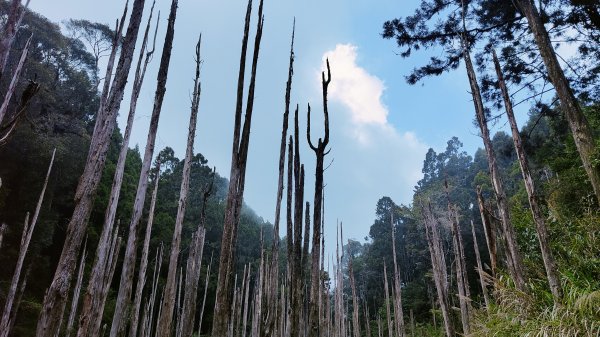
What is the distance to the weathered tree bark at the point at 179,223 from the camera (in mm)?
5911

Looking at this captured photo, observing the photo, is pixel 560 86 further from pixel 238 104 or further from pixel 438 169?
pixel 438 169

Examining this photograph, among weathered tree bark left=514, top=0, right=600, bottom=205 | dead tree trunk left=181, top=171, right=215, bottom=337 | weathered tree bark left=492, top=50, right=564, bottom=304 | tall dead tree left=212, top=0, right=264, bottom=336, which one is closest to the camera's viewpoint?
tall dead tree left=212, top=0, right=264, bottom=336

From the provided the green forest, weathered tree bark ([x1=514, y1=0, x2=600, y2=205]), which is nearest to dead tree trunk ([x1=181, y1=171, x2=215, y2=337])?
the green forest

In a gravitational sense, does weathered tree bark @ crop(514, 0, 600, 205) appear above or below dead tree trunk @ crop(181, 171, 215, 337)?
above

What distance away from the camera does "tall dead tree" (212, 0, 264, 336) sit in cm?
353

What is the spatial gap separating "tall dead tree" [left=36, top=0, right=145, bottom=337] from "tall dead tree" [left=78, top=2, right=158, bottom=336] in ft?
2.89

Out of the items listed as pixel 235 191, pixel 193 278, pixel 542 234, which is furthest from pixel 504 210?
pixel 193 278

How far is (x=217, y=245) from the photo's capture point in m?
21.4

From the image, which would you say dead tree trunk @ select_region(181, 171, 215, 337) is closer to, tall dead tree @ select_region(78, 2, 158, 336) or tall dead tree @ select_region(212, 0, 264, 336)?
tall dead tree @ select_region(78, 2, 158, 336)

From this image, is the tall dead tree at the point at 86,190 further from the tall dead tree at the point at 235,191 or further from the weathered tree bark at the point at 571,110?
the weathered tree bark at the point at 571,110

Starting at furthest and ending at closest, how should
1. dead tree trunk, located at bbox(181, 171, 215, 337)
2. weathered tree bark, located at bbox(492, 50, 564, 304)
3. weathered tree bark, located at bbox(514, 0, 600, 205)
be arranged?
1. dead tree trunk, located at bbox(181, 171, 215, 337)
2. weathered tree bark, located at bbox(514, 0, 600, 205)
3. weathered tree bark, located at bbox(492, 50, 564, 304)

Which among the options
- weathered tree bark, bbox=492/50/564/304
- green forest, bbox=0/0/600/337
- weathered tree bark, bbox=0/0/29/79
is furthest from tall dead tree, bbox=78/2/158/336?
weathered tree bark, bbox=492/50/564/304

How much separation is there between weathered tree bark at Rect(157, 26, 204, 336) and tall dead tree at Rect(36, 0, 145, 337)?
106 inches

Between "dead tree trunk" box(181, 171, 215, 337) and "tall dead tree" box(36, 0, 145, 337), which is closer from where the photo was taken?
"tall dead tree" box(36, 0, 145, 337)
